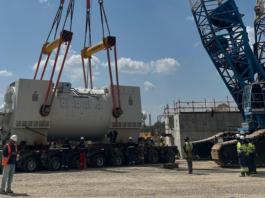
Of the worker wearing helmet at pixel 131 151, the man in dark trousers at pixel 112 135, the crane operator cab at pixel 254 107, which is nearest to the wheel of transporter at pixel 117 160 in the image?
the worker wearing helmet at pixel 131 151

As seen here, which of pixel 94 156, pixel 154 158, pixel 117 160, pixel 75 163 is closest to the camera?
pixel 75 163

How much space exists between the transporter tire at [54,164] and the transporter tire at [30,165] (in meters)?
0.74

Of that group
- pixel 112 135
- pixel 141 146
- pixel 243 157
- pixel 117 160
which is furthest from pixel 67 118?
pixel 243 157

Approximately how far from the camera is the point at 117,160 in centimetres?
1584

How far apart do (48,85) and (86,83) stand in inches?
181

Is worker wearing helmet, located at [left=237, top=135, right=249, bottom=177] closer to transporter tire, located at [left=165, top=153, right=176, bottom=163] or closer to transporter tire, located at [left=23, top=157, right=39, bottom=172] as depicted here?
transporter tire, located at [left=165, top=153, right=176, bottom=163]

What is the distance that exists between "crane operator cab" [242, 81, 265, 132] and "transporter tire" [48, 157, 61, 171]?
1315 cm

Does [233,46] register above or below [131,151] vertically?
above

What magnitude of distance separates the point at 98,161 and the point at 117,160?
4.06 feet

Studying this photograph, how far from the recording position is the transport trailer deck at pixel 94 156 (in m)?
13.6

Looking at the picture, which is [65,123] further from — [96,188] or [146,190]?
[146,190]

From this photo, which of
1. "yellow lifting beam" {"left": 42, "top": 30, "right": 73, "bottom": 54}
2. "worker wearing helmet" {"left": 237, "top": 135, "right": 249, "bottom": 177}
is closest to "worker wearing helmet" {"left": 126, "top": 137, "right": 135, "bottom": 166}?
"worker wearing helmet" {"left": 237, "top": 135, "right": 249, "bottom": 177}

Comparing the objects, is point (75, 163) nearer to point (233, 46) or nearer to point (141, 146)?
point (141, 146)

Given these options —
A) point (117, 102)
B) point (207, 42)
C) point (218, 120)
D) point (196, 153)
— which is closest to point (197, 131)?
point (218, 120)
